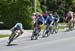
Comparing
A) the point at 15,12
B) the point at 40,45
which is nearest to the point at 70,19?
Result: the point at 15,12

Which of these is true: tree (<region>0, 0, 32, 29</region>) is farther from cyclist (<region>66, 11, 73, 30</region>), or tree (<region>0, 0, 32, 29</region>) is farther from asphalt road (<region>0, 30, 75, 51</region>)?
asphalt road (<region>0, 30, 75, 51</region>)

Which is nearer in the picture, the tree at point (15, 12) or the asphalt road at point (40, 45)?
the asphalt road at point (40, 45)

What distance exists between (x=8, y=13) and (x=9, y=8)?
19.8 inches

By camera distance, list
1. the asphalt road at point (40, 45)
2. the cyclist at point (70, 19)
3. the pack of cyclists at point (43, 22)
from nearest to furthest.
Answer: the asphalt road at point (40, 45) → the pack of cyclists at point (43, 22) → the cyclist at point (70, 19)

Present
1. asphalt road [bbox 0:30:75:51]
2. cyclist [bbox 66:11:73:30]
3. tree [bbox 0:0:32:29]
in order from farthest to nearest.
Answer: tree [bbox 0:0:32:29], cyclist [bbox 66:11:73:30], asphalt road [bbox 0:30:75:51]

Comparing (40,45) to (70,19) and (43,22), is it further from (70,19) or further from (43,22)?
(70,19)

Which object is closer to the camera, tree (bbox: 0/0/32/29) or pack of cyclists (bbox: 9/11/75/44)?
pack of cyclists (bbox: 9/11/75/44)

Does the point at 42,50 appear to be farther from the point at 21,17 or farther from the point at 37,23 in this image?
the point at 21,17

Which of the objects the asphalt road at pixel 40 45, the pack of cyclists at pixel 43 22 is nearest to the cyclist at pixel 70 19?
the pack of cyclists at pixel 43 22

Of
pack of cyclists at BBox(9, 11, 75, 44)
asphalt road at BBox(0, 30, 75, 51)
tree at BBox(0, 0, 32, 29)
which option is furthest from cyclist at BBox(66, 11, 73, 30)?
asphalt road at BBox(0, 30, 75, 51)

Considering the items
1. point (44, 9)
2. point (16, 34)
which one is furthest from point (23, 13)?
point (44, 9)

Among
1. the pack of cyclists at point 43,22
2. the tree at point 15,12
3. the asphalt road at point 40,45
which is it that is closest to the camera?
the asphalt road at point 40,45

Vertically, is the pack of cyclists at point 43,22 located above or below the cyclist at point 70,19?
above

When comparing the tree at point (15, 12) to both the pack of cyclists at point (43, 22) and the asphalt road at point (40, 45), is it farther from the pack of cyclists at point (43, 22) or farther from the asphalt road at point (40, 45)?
the asphalt road at point (40, 45)
